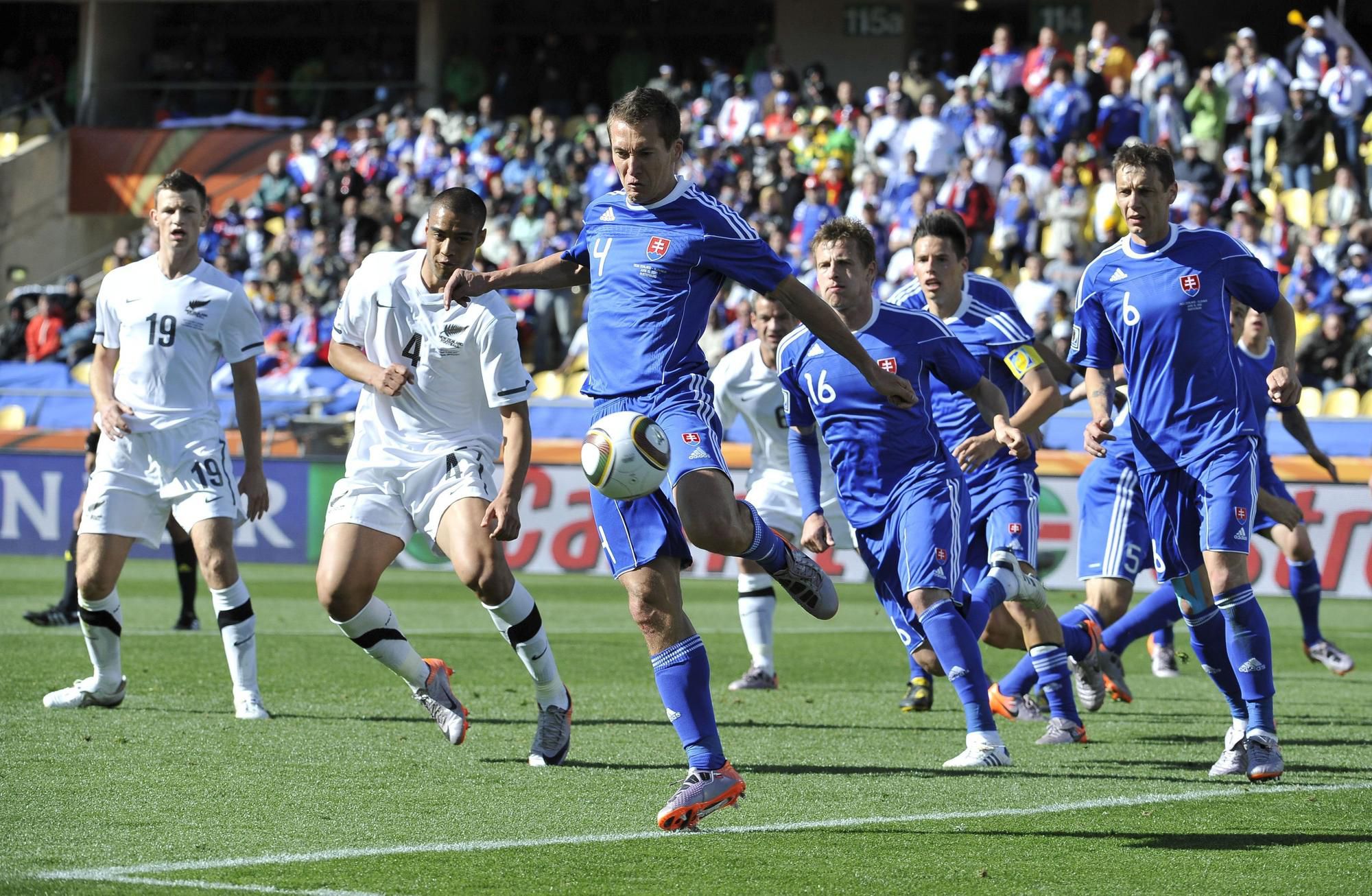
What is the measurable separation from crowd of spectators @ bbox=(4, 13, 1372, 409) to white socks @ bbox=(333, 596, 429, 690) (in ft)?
37.8

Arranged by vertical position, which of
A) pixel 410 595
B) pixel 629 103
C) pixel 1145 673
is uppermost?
pixel 629 103

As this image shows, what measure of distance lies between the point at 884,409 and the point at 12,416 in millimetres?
16545

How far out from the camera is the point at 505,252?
24.5 m

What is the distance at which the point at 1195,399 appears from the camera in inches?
267

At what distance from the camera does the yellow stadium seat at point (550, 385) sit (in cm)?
2169

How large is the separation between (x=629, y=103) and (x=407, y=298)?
1.92 m

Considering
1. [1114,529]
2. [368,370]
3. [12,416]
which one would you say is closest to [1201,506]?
[1114,529]

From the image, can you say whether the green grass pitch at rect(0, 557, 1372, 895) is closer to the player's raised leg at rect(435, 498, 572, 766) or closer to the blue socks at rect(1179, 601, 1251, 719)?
the player's raised leg at rect(435, 498, 572, 766)

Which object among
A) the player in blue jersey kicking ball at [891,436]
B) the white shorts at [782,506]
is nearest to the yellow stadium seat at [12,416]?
the white shorts at [782,506]

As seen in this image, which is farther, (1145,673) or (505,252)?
(505,252)

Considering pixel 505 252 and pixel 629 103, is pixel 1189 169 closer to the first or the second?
pixel 505 252

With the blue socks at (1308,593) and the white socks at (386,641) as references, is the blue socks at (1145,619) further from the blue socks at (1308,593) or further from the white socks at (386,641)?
the white socks at (386,641)

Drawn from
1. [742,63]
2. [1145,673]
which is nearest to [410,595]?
[1145,673]

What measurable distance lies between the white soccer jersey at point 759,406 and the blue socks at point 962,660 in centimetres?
344
